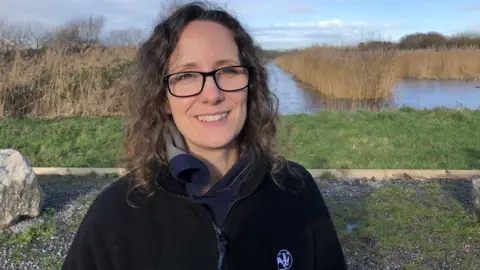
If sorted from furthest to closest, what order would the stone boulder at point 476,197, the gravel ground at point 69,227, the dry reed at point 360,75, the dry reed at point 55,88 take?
the dry reed at point 360,75 < the dry reed at point 55,88 < the stone boulder at point 476,197 < the gravel ground at point 69,227

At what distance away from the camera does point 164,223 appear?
158cm

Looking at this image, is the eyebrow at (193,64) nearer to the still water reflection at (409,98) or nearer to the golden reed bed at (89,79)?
the golden reed bed at (89,79)

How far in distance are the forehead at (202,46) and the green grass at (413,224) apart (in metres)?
3.08

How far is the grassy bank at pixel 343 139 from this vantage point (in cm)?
771

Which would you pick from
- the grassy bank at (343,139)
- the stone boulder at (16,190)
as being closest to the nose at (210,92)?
the stone boulder at (16,190)

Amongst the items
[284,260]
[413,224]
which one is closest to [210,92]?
[284,260]

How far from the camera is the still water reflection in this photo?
14711 mm

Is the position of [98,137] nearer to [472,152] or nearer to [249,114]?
[472,152]

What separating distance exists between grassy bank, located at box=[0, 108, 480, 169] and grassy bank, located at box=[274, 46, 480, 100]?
399 centimetres

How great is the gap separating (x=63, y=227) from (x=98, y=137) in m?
4.44

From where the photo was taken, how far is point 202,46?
1688 mm

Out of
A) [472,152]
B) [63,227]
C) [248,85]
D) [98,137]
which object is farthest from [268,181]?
[98,137]

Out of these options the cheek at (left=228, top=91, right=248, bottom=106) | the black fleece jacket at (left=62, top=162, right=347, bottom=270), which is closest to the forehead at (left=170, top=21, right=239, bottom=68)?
the cheek at (left=228, top=91, right=248, bottom=106)

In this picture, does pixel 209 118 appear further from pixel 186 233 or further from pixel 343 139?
pixel 343 139
